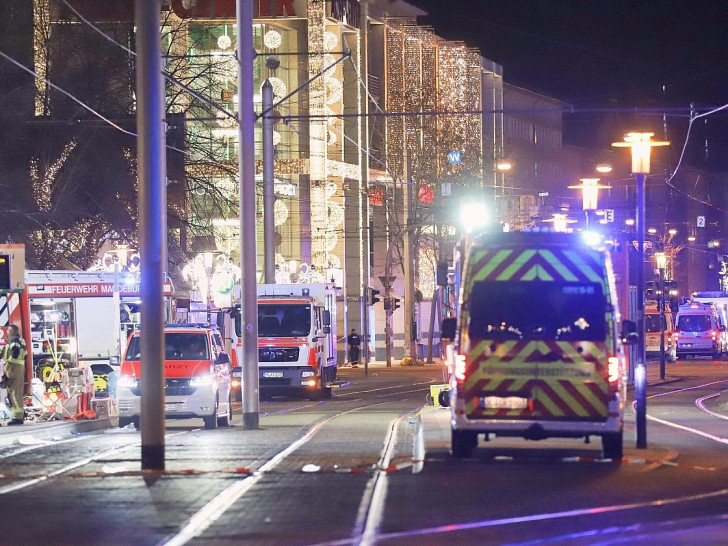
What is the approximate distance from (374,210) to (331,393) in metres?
36.9

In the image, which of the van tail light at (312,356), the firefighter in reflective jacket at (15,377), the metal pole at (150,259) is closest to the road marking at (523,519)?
the metal pole at (150,259)

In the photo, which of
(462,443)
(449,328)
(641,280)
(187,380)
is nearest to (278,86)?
(187,380)

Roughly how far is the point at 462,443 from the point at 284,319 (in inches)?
928

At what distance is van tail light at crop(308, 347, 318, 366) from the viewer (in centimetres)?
4278

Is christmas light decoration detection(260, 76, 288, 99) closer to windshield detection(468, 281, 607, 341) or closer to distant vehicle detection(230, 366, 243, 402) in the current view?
distant vehicle detection(230, 366, 243, 402)

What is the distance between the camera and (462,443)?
762 inches

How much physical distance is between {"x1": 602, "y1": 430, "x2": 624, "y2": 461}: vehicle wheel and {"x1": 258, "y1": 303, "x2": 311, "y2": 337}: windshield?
23.7m

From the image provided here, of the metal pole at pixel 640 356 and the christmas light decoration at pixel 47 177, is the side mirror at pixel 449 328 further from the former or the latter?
the christmas light decoration at pixel 47 177

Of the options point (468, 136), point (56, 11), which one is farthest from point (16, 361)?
point (468, 136)

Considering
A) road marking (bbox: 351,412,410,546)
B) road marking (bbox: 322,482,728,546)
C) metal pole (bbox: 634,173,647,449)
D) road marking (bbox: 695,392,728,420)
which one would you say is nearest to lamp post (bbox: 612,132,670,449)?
metal pole (bbox: 634,173,647,449)

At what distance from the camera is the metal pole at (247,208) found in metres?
28.0

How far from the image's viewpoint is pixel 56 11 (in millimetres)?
52344

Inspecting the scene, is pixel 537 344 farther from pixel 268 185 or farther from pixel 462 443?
pixel 268 185

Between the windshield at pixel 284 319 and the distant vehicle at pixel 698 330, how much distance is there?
102 feet
